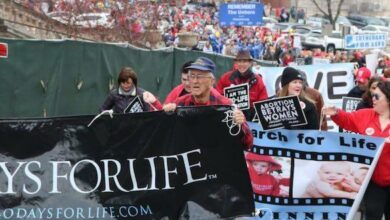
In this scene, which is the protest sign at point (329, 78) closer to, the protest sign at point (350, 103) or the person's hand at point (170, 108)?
the protest sign at point (350, 103)

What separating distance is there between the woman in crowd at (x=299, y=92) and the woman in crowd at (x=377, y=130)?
72 centimetres

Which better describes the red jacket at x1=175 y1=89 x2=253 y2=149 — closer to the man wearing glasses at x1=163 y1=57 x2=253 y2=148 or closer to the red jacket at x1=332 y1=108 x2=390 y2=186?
the man wearing glasses at x1=163 y1=57 x2=253 y2=148

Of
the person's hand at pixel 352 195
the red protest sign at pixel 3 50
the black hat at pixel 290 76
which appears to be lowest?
the person's hand at pixel 352 195

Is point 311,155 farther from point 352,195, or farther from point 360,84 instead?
point 360,84

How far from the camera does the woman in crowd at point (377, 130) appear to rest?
6895 mm

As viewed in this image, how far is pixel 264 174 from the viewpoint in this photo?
24.6ft

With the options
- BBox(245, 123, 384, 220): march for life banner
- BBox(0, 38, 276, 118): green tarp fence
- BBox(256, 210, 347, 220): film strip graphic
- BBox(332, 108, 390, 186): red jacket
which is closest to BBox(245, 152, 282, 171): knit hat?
BBox(245, 123, 384, 220): march for life banner

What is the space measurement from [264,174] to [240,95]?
3.12 metres

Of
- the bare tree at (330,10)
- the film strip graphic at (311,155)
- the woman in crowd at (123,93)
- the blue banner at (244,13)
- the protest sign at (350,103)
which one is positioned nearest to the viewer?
the film strip graphic at (311,155)

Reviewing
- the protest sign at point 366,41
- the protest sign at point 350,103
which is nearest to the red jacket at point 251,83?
the protest sign at point 350,103

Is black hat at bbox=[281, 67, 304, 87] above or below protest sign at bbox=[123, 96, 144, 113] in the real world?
above

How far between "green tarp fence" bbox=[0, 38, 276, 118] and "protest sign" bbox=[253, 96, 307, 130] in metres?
7.79

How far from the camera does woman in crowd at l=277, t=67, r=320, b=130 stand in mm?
7855

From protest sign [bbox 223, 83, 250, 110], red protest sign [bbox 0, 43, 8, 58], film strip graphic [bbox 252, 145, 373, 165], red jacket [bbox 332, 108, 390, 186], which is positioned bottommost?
film strip graphic [bbox 252, 145, 373, 165]
